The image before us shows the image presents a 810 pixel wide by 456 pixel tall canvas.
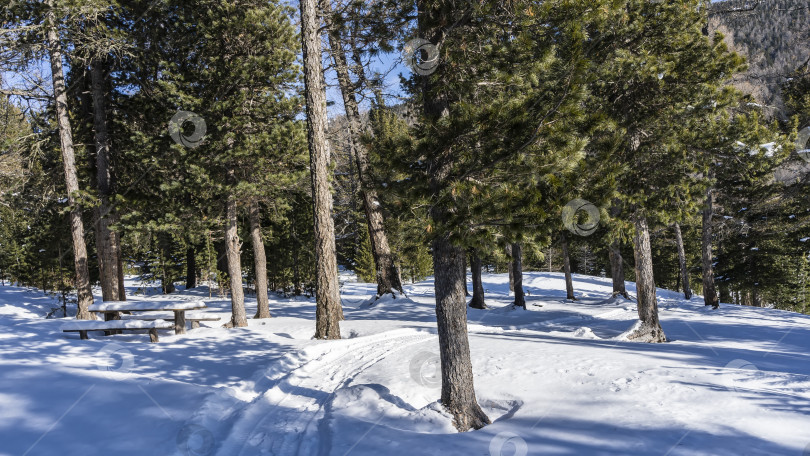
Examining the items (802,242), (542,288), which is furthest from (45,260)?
(802,242)

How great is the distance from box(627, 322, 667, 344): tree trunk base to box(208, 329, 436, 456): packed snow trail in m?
5.26

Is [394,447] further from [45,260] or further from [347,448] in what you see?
[45,260]

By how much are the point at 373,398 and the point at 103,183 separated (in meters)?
11.8

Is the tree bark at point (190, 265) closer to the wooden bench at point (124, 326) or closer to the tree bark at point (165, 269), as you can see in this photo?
the tree bark at point (165, 269)

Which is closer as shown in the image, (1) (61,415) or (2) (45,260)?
(1) (61,415)

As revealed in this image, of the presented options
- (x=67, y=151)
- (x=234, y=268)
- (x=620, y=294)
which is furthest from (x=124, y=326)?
(x=620, y=294)

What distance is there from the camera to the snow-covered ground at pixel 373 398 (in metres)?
4.16

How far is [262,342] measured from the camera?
933 cm

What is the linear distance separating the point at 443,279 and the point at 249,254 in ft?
72.7

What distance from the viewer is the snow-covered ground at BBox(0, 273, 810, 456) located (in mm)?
4164

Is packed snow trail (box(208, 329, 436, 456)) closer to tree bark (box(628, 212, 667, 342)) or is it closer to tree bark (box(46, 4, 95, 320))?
tree bark (box(628, 212, 667, 342))

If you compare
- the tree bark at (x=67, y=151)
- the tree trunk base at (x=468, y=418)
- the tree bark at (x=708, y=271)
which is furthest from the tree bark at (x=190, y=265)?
the tree bark at (x=708, y=271)

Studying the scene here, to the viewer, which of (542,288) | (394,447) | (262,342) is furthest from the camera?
(542,288)

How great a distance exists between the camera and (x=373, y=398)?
5.76 metres
